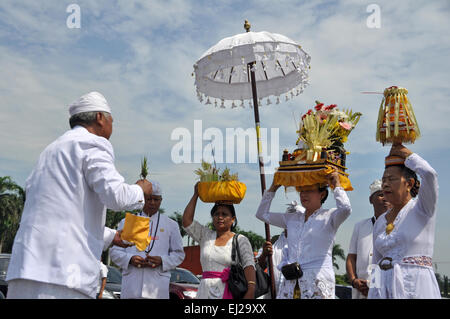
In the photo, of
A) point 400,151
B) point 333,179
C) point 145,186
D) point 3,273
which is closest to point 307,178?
point 333,179

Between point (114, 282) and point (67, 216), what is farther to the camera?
point (114, 282)

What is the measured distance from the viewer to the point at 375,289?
345 centimetres

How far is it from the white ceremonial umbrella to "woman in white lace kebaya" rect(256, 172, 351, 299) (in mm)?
679

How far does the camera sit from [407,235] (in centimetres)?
335

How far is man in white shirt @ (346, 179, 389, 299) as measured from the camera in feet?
15.7

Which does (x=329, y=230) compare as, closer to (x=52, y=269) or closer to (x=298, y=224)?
(x=298, y=224)

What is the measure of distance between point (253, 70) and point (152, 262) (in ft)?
8.49

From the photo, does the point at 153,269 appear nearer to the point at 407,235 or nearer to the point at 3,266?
the point at 407,235

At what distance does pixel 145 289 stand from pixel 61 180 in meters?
2.47

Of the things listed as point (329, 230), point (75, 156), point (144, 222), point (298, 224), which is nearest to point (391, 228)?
point (329, 230)

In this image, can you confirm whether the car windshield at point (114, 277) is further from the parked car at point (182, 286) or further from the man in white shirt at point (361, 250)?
the man in white shirt at point (361, 250)

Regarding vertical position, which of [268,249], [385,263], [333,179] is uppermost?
[333,179]

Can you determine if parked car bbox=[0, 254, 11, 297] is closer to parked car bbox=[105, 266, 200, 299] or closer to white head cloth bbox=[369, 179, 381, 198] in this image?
parked car bbox=[105, 266, 200, 299]

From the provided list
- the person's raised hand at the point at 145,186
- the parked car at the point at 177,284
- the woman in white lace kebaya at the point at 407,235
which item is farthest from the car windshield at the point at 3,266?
the woman in white lace kebaya at the point at 407,235
